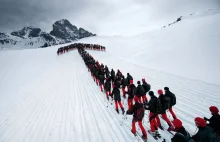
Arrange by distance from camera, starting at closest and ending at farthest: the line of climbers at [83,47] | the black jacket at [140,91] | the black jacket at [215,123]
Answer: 1. the black jacket at [215,123]
2. the black jacket at [140,91]
3. the line of climbers at [83,47]

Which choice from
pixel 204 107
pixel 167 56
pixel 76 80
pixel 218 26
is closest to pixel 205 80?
pixel 204 107

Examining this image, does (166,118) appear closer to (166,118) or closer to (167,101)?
(166,118)

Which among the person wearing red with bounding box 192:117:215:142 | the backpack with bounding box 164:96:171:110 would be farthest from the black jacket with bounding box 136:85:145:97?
the person wearing red with bounding box 192:117:215:142

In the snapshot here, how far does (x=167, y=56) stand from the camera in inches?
834

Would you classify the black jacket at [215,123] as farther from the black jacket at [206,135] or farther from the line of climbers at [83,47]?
the line of climbers at [83,47]

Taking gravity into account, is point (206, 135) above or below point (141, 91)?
above

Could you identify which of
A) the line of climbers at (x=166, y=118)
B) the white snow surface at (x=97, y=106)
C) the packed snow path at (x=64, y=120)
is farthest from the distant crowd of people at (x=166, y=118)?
the packed snow path at (x=64, y=120)

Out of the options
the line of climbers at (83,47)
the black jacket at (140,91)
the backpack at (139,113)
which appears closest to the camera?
the backpack at (139,113)

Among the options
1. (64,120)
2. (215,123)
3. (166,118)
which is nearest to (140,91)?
(166,118)

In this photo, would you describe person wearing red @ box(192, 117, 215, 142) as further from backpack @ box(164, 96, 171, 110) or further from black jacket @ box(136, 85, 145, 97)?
black jacket @ box(136, 85, 145, 97)

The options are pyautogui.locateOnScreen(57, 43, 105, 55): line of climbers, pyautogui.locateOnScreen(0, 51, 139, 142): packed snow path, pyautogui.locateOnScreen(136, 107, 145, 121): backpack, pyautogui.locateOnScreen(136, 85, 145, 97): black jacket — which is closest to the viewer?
pyautogui.locateOnScreen(136, 107, 145, 121): backpack

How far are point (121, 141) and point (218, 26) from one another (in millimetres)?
25285

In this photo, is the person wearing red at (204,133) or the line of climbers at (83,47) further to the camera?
the line of climbers at (83,47)

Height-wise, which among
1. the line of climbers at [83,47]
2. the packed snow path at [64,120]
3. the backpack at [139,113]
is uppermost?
the line of climbers at [83,47]
